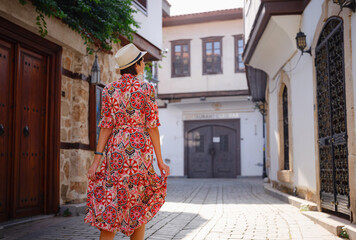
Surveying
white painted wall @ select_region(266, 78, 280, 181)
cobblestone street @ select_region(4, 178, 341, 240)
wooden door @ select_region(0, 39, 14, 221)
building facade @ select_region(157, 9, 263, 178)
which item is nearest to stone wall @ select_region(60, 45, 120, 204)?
cobblestone street @ select_region(4, 178, 341, 240)

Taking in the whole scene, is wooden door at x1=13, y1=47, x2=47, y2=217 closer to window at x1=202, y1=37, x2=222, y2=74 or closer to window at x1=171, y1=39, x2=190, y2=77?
Result: window at x1=202, y1=37, x2=222, y2=74

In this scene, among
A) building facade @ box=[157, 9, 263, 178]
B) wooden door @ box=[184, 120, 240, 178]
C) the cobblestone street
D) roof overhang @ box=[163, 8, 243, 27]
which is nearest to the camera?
the cobblestone street

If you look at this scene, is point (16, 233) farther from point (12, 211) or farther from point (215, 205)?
point (215, 205)

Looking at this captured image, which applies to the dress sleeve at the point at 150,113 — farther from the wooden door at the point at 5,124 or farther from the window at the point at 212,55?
the window at the point at 212,55

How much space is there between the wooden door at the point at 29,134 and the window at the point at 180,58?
14430 mm

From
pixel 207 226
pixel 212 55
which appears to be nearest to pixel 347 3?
pixel 207 226

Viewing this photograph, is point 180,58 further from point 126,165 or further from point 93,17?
point 126,165

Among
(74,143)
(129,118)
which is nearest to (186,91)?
(74,143)

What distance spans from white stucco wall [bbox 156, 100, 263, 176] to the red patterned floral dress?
17.4 metres

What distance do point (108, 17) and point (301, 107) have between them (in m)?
3.96

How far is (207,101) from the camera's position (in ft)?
69.2

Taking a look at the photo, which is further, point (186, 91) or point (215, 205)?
point (186, 91)

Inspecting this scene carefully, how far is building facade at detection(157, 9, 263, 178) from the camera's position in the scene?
2042 centimetres

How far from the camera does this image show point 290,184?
955 centimetres
